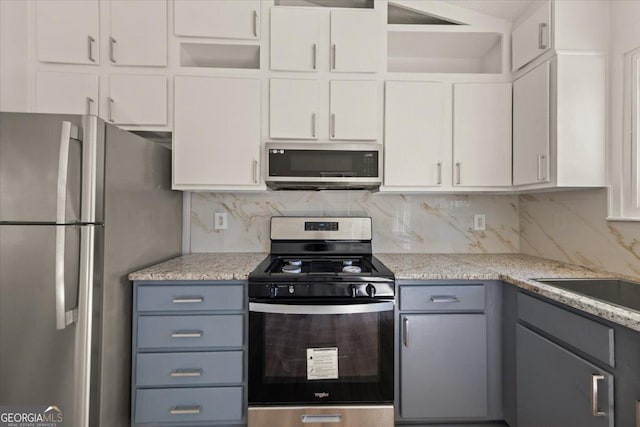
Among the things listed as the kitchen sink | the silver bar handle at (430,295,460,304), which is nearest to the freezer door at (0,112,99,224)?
the silver bar handle at (430,295,460,304)

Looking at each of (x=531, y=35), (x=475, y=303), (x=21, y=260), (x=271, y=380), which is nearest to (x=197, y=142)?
(x=21, y=260)

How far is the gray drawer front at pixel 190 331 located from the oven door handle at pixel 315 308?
133 millimetres

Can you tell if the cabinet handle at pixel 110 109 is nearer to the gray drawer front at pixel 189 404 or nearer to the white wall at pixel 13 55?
the white wall at pixel 13 55

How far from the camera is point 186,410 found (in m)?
1.55

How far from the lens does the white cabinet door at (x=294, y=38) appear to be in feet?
6.19

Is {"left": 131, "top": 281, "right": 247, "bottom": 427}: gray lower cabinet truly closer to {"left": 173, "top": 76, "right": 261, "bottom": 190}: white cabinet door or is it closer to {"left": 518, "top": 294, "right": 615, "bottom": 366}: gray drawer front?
{"left": 173, "top": 76, "right": 261, "bottom": 190}: white cabinet door

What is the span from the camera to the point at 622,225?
1.56 m

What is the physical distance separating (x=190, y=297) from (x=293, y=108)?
1210 mm

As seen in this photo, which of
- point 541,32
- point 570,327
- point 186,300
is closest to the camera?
point 570,327

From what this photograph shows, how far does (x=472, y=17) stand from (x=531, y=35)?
1.29ft

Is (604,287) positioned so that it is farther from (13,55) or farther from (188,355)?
(13,55)

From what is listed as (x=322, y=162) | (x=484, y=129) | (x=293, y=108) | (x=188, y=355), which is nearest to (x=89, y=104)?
(x=293, y=108)

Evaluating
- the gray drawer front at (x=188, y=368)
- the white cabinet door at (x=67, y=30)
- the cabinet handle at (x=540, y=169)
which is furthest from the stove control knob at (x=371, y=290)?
the white cabinet door at (x=67, y=30)

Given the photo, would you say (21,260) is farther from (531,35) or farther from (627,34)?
(627,34)
